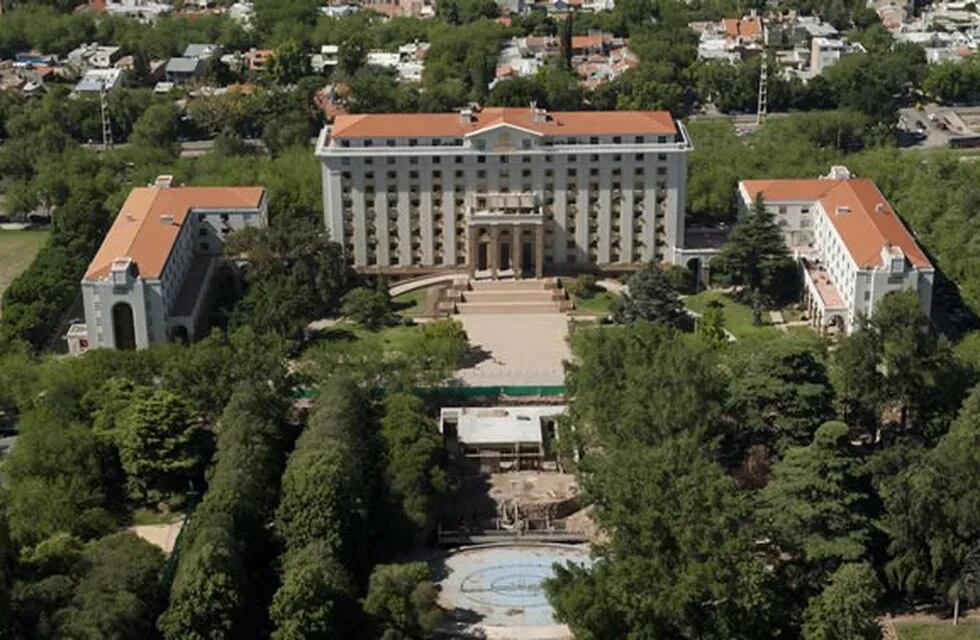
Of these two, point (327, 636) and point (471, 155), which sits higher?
point (471, 155)

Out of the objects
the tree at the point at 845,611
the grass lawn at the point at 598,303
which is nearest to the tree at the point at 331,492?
the tree at the point at 845,611

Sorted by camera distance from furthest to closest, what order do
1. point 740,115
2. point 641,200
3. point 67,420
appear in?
point 740,115 → point 641,200 → point 67,420

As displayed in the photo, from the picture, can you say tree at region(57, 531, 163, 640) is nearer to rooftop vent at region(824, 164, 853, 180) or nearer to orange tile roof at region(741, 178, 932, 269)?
orange tile roof at region(741, 178, 932, 269)

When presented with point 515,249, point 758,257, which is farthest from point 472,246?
point 758,257

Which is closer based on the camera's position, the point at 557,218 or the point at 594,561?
the point at 594,561

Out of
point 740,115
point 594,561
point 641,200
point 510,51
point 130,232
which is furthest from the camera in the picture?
point 510,51

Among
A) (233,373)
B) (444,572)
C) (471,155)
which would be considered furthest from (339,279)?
(444,572)

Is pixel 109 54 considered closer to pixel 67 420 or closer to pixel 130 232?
pixel 130 232

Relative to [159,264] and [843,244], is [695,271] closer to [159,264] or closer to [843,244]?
[843,244]

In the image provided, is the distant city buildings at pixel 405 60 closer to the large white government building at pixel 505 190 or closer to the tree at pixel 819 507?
the large white government building at pixel 505 190
